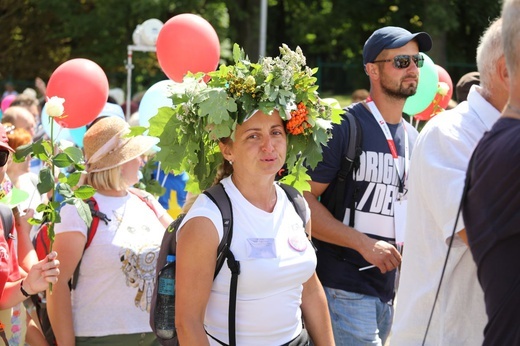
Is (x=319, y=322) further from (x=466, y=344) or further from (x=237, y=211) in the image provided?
(x=466, y=344)

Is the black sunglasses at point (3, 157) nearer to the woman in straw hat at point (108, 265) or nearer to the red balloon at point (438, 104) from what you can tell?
the woman in straw hat at point (108, 265)

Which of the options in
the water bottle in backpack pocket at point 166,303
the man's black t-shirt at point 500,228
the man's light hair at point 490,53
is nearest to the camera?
the man's black t-shirt at point 500,228

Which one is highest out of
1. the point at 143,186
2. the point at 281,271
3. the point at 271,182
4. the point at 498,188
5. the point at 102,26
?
the point at 498,188

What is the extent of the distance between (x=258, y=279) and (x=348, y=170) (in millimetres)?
1236

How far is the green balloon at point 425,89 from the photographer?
566cm

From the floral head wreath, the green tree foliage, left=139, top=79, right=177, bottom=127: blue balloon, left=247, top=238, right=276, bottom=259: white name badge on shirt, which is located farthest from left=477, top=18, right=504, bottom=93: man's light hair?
the green tree foliage

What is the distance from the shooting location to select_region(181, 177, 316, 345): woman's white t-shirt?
3.42 m

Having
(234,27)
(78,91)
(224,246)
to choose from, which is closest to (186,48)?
(78,91)

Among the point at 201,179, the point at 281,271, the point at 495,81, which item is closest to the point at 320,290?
the point at 281,271

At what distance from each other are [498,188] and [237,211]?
1.46m

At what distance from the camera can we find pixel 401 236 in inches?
176

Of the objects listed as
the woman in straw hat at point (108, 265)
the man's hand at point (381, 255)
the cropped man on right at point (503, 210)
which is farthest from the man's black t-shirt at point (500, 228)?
the woman in straw hat at point (108, 265)

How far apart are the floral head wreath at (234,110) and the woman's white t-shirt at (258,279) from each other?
0.90 feet

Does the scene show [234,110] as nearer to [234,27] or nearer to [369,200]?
[369,200]
